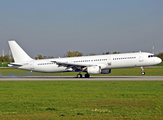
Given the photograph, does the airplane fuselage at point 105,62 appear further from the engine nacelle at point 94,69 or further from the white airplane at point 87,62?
the engine nacelle at point 94,69

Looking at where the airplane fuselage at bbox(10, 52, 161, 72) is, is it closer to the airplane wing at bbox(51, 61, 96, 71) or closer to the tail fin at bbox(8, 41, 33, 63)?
the airplane wing at bbox(51, 61, 96, 71)

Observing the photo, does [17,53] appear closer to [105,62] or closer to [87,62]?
[87,62]

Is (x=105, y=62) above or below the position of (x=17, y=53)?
below

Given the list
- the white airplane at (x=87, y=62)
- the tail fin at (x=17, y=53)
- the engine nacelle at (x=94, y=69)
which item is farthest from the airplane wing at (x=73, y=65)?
the tail fin at (x=17, y=53)

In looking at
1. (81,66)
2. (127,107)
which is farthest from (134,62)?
(127,107)

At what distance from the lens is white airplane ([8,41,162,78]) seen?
41.1 m

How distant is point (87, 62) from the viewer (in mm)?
43594

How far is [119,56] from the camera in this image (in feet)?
137

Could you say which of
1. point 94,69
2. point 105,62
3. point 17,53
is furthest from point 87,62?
point 17,53

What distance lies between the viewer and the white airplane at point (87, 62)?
135ft

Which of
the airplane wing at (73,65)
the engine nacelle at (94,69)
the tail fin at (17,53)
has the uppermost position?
the tail fin at (17,53)

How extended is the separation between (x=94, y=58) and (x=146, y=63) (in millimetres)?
9656

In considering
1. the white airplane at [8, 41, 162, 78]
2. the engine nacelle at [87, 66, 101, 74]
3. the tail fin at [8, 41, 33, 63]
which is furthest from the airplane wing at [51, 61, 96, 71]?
the tail fin at [8, 41, 33, 63]

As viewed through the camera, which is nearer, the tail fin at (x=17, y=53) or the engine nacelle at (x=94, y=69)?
the engine nacelle at (x=94, y=69)
